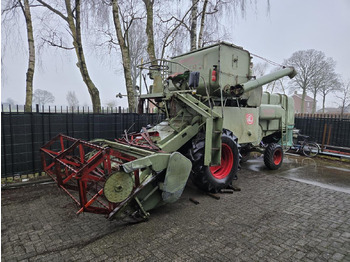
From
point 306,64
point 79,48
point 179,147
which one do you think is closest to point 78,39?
point 79,48

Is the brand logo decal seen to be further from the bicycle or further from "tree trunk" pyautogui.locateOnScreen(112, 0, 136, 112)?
the bicycle

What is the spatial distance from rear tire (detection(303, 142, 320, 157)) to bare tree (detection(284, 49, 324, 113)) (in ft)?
66.7

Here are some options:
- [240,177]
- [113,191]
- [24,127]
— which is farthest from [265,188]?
[24,127]

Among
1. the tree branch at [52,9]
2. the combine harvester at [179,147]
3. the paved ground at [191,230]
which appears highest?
the tree branch at [52,9]

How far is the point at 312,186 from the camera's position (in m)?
5.08

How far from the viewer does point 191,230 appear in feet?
10.2

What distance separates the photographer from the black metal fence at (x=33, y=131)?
4.98m

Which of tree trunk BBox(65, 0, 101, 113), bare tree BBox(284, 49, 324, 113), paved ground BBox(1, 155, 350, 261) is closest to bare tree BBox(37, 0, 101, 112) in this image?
tree trunk BBox(65, 0, 101, 113)

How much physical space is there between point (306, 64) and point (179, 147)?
29209mm

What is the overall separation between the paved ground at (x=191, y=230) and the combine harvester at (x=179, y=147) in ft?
0.98

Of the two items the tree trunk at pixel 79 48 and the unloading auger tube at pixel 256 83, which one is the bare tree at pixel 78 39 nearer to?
the tree trunk at pixel 79 48

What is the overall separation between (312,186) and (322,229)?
7.03ft

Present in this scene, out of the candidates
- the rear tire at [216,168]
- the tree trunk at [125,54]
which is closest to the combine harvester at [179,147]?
the rear tire at [216,168]

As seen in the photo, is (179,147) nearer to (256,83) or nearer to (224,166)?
(224,166)
